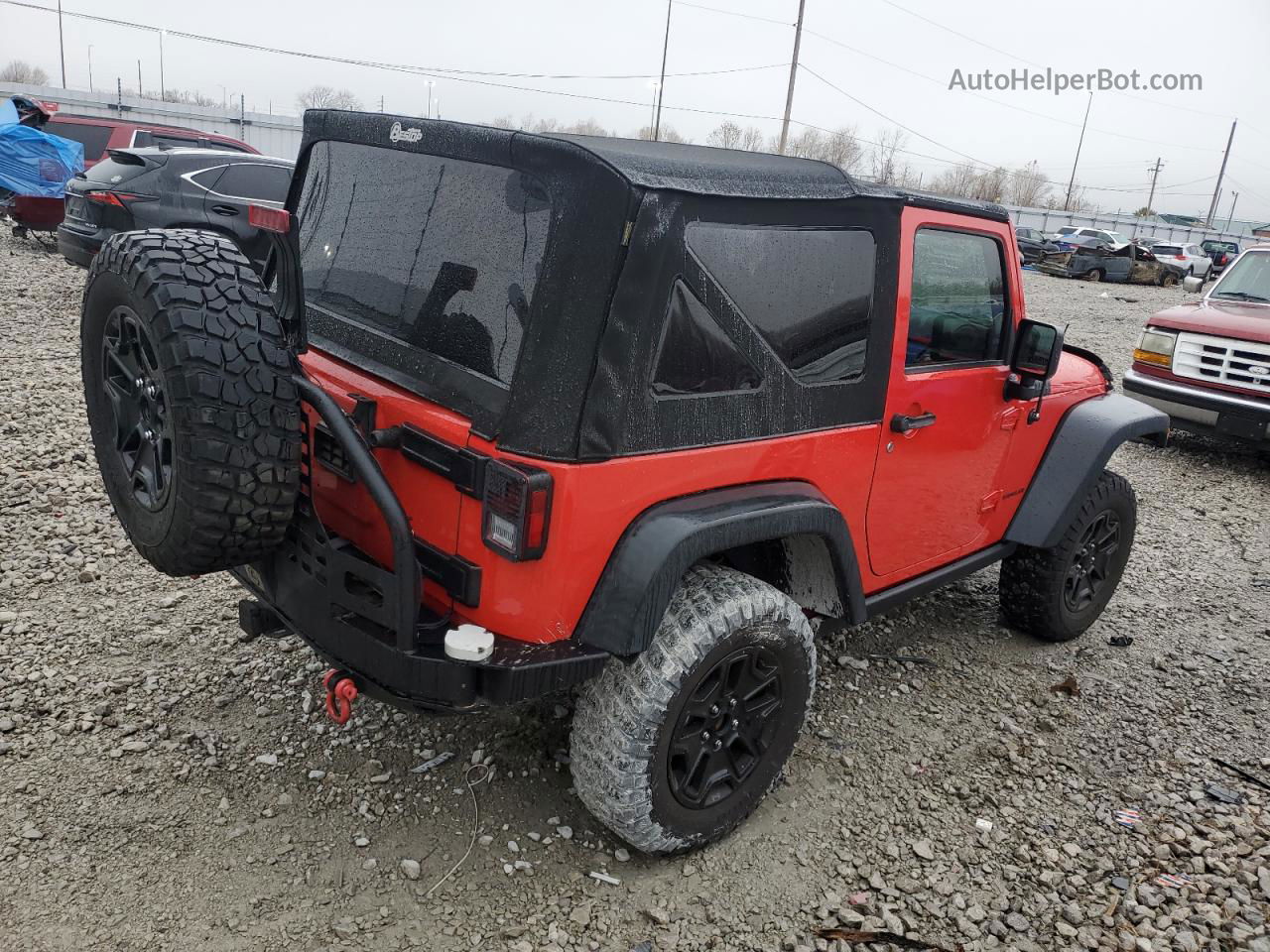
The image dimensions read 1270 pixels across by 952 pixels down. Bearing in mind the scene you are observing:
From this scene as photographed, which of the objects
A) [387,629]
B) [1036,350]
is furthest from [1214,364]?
[387,629]

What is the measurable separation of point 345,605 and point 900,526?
192cm

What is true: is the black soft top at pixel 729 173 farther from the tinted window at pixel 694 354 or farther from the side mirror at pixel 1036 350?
the side mirror at pixel 1036 350

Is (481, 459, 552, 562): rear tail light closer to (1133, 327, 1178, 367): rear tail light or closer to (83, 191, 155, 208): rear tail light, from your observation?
(1133, 327, 1178, 367): rear tail light

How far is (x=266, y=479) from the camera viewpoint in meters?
2.24

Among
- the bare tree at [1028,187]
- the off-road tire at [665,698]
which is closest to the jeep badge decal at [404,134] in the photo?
the off-road tire at [665,698]

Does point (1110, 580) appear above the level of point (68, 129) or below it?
below

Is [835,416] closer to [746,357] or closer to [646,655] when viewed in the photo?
[746,357]

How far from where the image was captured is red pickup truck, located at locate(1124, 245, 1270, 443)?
730 centimetres

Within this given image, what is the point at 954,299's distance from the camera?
10.7 ft

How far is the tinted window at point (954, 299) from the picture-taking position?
308cm

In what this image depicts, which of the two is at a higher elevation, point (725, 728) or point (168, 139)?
point (168, 139)

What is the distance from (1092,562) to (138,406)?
3983 mm

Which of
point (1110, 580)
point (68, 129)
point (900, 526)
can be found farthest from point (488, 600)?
point (68, 129)

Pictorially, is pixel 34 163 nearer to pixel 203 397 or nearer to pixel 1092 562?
pixel 203 397
